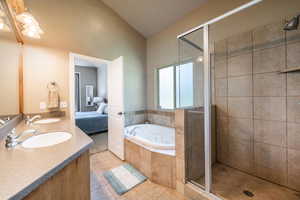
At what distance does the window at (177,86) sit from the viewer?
1.94 m

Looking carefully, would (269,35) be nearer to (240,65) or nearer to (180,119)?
(240,65)

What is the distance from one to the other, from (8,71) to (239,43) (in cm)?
316

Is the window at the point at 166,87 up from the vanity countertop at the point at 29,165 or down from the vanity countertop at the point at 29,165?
up

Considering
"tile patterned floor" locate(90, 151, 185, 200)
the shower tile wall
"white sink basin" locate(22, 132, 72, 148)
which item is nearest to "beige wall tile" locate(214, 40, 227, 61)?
the shower tile wall

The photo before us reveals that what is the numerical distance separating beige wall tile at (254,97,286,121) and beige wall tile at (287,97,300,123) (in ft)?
0.14

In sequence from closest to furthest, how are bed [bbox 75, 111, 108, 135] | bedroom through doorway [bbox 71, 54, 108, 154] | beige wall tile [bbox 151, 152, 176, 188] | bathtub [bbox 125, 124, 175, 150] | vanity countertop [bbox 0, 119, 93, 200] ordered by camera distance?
1. vanity countertop [bbox 0, 119, 93, 200]
2. beige wall tile [bbox 151, 152, 176, 188]
3. bathtub [bbox 125, 124, 175, 150]
4. bed [bbox 75, 111, 108, 135]
5. bedroom through doorway [bbox 71, 54, 108, 154]

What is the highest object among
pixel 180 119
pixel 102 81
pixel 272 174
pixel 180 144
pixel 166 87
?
pixel 102 81

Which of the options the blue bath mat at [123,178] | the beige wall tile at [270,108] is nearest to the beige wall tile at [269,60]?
the beige wall tile at [270,108]

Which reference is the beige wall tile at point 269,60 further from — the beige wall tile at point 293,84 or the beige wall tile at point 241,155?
the beige wall tile at point 241,155

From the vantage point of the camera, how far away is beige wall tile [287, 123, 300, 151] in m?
1.58

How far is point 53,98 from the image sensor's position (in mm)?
2178

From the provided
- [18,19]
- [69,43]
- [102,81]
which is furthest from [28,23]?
[102,81]

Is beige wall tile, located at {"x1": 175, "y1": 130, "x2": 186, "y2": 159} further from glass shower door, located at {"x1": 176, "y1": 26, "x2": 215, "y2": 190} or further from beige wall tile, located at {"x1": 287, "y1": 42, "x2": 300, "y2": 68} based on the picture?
beige wall tile, located at {"x1": 287, "y1": 42, "x2": 300, "y2": 68}

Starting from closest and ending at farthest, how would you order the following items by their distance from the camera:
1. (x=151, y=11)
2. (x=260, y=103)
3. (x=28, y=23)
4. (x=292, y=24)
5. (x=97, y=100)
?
(x=292, y=24) < (x=28, y=23) < (x=260, y=103) < (x=151, y=11) < (x=97, y=100)
